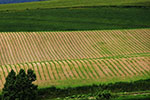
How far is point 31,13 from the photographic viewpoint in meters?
69.0

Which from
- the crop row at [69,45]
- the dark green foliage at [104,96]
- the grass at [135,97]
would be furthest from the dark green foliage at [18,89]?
the crop row at [69,45]

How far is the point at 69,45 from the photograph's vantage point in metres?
47.0

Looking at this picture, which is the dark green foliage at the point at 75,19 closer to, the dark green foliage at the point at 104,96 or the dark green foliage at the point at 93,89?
the dark green foliage at the point at 93,89

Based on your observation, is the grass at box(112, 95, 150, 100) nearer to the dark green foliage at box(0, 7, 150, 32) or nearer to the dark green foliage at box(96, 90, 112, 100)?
the dark green foliage at box(96, 90, 112, 100)

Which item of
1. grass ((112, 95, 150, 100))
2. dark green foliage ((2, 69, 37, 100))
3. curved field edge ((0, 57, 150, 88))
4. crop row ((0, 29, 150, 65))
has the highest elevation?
crop row ((0, 29, 150, 65))

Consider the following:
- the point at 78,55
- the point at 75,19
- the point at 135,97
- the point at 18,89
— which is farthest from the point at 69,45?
the point at 18,89

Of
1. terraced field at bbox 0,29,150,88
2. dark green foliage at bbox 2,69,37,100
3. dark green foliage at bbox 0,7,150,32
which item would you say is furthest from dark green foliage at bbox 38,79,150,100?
dark green foliage at bbox 0,7,150,32

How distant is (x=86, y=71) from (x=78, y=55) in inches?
332

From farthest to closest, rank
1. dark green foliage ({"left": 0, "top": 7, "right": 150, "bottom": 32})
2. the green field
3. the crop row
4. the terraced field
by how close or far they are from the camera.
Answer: dark green foliage ({"left": 0, "top": 7, "right": 150, "bottom": 32}), the crop row, the green field, the terraced field

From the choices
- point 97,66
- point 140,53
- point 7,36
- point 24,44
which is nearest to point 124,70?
point 97,66

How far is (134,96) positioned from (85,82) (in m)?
6.14

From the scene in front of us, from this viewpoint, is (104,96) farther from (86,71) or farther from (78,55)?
(78,55)

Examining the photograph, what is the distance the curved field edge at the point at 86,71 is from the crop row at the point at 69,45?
5298 mm

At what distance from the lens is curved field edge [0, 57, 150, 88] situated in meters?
32.5
